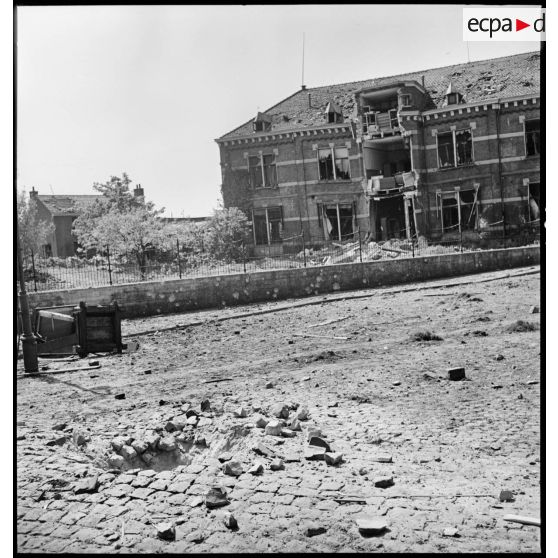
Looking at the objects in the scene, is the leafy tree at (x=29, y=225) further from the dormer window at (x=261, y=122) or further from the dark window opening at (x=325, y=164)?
the dark window opening at (x=325, y=164)

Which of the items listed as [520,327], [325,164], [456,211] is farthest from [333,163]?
[520,327]

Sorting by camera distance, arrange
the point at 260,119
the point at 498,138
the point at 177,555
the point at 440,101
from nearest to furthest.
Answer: the point at 177,555 < the point at 260,119 < the point at 498,138 < the point at 440,101

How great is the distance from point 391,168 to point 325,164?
8.83ft

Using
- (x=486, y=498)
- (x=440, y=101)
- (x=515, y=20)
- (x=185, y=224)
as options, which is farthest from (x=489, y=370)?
(x=440, y=101)

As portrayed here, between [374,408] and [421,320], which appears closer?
[374,408]

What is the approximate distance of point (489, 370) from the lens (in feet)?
21.3

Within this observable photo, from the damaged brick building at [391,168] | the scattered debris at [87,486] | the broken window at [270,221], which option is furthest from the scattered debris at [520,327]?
the scattered debris at [87,486]

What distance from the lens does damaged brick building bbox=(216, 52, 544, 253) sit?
9.91 metres

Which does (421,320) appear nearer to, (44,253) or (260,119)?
(260,119)

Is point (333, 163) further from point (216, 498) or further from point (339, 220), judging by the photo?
point (216, 498)

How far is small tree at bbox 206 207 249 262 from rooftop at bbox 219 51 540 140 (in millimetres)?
1805

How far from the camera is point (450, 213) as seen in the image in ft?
37.3

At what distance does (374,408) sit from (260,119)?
520 centimetres

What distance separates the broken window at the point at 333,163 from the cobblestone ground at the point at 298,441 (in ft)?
10.6
